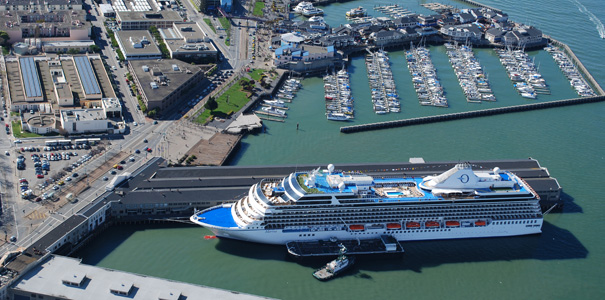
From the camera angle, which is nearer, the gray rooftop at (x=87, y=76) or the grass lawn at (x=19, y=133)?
the grass lawn at (x=19, y=133)

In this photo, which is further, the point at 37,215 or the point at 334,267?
the point at 37,215

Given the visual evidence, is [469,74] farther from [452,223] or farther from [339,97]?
[452,223]

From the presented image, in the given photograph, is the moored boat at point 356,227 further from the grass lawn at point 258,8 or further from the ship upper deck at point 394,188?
the grass lawn at point 258,8

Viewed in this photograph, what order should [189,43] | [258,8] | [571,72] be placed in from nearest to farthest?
[189,43] → [571,72] → [258,8]

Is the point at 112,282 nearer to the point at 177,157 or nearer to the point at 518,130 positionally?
the point at 177,157

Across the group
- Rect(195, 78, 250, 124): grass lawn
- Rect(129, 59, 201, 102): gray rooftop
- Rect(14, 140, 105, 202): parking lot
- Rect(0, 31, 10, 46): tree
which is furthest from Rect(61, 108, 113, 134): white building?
Rect(0, 31, 10, 46): tree

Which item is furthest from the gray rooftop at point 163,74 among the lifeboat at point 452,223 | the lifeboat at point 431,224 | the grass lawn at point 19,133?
the lifeboat at point 452,223

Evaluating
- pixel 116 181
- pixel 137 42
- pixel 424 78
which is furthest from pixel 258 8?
pixel 116 181

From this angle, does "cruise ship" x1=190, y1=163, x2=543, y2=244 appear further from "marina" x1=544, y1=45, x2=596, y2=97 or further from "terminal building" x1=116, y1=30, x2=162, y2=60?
"marina" x1=544, y1=45, x2=596, y2=97
